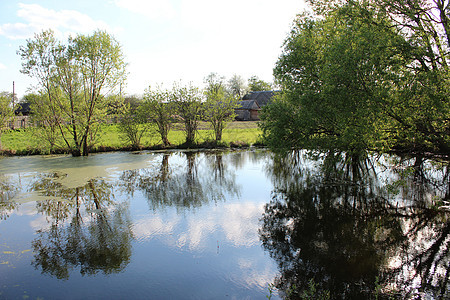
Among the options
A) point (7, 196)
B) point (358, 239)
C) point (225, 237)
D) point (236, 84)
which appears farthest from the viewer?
point (236, 84)

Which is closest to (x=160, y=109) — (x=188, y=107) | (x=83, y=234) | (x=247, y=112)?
(x=188, y=107)

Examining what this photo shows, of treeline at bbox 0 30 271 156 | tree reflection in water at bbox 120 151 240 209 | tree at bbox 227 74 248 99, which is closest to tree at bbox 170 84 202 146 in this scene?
treeline at bbox 0 30 271 156

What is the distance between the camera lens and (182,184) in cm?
1312

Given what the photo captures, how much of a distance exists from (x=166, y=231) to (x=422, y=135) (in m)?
7.94

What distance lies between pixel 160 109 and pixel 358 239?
66.6ft

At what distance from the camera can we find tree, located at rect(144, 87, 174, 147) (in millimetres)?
24625

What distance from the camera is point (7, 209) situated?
10.1 metres

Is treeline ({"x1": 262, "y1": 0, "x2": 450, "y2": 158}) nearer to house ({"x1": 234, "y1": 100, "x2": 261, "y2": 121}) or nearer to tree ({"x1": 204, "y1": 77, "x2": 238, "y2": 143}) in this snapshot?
tree ({"x1": 204, "y1": 77, "x2": 238, "y2": 143})

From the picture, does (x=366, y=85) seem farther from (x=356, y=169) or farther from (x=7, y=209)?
(x=7, y=209)

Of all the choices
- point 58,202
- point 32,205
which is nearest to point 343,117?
point 58,202

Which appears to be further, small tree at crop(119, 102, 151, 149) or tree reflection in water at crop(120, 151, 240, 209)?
small tree at crop(119, 102, 151, 149)

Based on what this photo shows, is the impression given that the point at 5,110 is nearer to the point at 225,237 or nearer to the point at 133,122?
the point at 133,122

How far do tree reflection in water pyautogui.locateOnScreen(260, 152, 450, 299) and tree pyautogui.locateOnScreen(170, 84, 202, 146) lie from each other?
1428 cm

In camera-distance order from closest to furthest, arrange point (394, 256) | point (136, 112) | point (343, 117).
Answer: point (394, 256) < point (343, 117) < point (136, 112)
